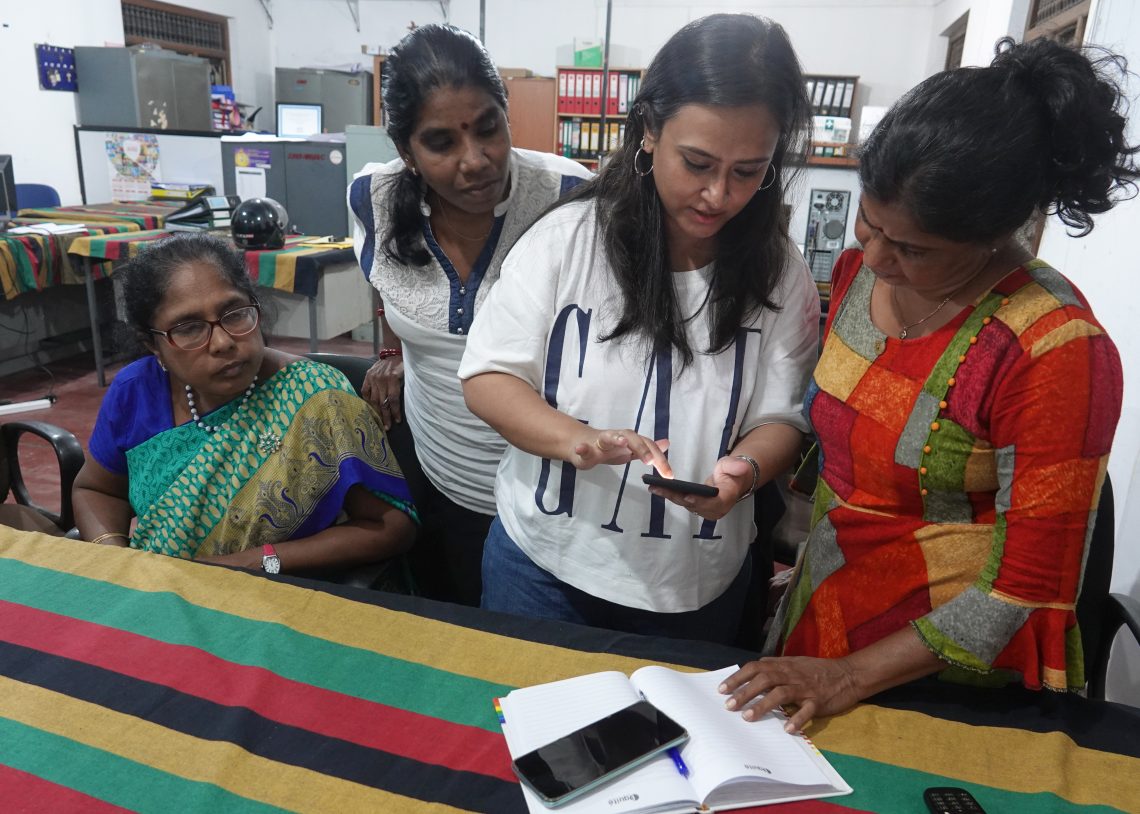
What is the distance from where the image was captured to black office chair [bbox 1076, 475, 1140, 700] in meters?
1.23

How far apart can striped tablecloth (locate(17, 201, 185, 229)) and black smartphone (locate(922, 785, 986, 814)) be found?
4.83m

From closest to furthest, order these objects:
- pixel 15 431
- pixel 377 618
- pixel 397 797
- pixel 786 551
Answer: pixel 397 797 → pixel 377 618 → pixel 786 551 → pixel 15 431

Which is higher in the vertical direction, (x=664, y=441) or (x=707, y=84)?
(x=707, y=84)

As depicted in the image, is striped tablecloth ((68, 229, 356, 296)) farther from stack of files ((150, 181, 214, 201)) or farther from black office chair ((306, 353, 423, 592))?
black office chair ((306, 353, 423, 592))

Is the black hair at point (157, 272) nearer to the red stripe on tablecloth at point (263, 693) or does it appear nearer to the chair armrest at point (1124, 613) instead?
the red stripe on tablecloth at point (263, 693)

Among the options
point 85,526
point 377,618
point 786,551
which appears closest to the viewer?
point 377,618

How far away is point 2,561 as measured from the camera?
121 cm

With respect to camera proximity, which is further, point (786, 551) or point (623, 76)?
point (623, 76)

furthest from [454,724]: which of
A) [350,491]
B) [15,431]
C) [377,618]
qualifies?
[15,431]

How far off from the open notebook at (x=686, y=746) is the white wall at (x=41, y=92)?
23.5 feet

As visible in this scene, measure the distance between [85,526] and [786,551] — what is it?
1331 mm

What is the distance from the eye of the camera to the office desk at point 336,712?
0.83 metres

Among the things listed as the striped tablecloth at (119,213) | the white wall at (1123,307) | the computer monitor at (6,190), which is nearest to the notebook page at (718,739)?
the white wall at (1123,307)

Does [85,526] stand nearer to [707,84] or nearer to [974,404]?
[707,84]
